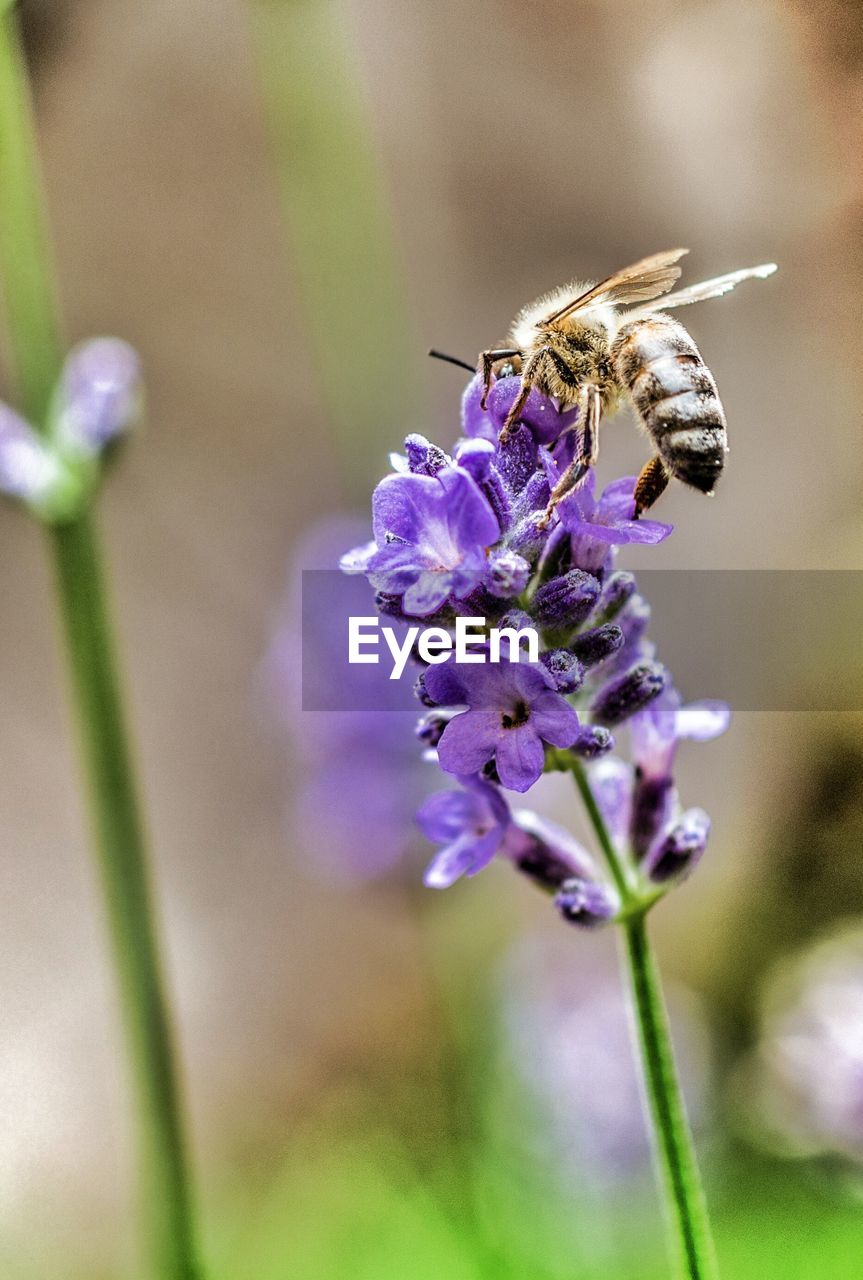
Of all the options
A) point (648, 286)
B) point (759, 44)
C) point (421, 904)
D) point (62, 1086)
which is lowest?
point (62, 1086)

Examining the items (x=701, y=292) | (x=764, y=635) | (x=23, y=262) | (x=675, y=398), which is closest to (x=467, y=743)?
(x=675, y=398)

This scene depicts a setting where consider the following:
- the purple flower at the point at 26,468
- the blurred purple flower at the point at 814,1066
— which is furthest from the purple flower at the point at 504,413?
the blurred purple flower at the point at 814,1066

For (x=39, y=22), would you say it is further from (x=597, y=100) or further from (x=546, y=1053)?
(x=546, y=1053)

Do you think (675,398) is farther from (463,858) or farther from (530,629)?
(463,858)

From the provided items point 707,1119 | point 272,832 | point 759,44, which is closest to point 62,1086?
point 272,832

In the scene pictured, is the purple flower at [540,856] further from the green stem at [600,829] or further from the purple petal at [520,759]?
the purple petal at [520,759]

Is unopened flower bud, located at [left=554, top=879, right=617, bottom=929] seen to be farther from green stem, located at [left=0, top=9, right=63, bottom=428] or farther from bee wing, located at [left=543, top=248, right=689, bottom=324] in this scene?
green stem, located at [left=0, top=9, right=63, bottom=428]
